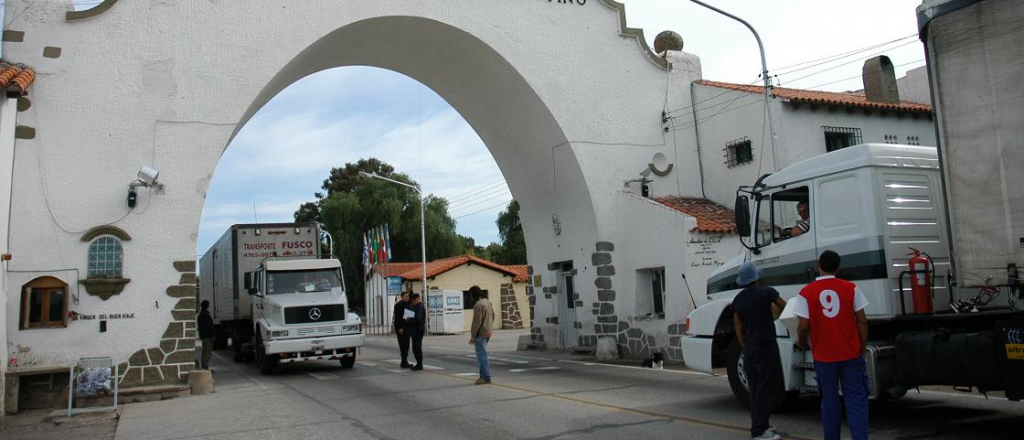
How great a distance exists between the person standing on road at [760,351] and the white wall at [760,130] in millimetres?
9478

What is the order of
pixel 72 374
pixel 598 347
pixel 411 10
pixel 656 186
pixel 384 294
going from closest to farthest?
pixel 72 374, pixel 411 10, pixel 598 347, pixel 656 186, pixel 384 294

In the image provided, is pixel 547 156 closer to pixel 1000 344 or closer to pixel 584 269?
pixel 584 269

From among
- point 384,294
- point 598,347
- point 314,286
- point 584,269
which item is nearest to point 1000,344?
point 598,347

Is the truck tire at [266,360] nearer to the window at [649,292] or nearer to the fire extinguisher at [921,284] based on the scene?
the window at [649,292]

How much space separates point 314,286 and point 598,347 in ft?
22.0

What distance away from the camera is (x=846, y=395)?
19.9ft

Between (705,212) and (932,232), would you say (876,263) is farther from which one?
(705,212)

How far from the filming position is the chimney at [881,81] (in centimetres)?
2003

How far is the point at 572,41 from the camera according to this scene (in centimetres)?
1814

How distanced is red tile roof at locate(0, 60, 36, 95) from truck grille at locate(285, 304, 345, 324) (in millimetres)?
6256

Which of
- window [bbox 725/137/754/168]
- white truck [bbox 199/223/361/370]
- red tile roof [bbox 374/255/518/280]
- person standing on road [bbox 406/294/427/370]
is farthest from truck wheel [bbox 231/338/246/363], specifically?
red tile roof [bbox 374/255/518/280]

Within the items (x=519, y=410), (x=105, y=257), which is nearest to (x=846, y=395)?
(x=519, y=410)

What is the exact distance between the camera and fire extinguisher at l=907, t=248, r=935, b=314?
24.2 feet

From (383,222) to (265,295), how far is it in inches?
1372
